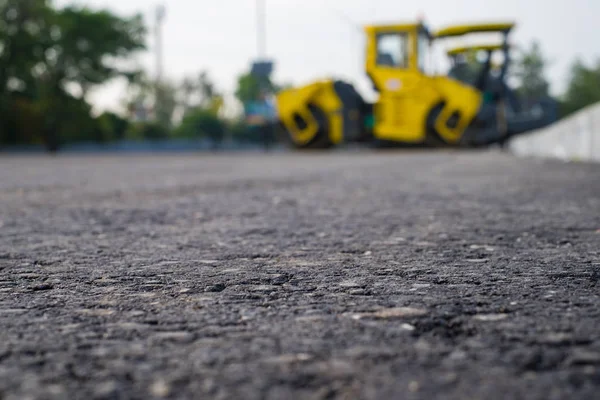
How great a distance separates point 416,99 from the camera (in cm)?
1820

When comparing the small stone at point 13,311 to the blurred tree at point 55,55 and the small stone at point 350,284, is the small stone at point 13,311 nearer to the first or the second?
the small stone at point 350,284

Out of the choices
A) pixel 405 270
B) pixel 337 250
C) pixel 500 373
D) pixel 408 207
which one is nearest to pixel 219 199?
pixel 408 207

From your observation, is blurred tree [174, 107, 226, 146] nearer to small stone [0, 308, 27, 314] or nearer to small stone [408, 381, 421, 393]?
small stone [0, 308, 27, 314]

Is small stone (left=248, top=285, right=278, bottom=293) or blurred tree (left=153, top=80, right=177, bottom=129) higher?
blurred tree (left=153, top=80, right=177, bottom=129)

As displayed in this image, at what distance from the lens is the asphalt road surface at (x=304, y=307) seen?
1.15 m

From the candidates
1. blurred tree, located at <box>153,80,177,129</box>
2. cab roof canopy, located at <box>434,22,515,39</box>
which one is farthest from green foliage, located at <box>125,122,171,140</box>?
cab roof canopy, located at <box>434,22,515,39</box>

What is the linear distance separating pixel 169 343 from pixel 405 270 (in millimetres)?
1015

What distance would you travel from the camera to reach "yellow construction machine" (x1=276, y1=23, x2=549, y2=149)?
17438 millimetres

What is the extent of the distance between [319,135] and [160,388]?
1969cm

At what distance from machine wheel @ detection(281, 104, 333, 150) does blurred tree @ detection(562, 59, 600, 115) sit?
4103cm

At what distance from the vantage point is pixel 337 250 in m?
2.67

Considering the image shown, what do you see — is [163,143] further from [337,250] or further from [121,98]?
[337,250]

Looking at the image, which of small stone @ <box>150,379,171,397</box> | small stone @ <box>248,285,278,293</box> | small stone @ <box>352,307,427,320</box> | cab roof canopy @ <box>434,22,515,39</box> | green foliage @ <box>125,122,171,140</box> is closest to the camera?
small stone @ <box>150,379,171,397</box>

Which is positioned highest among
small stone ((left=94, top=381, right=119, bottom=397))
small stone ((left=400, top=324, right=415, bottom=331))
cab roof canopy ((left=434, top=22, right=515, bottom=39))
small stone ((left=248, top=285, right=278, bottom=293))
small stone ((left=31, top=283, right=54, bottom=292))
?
cab roof canopy ((left=434, top=22, right=515, bottom=39))
